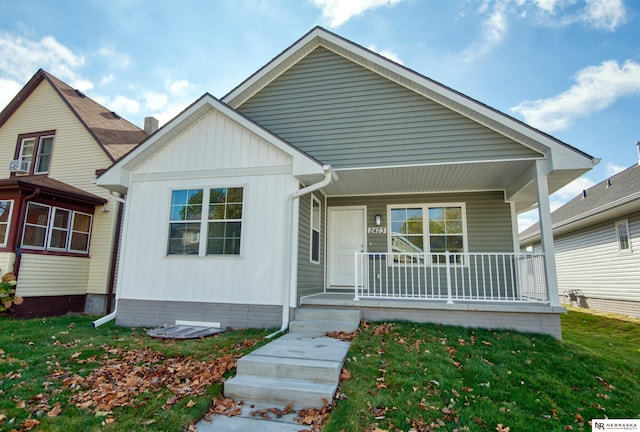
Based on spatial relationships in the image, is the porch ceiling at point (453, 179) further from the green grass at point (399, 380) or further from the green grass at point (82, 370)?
the green grass at point (82, 370)

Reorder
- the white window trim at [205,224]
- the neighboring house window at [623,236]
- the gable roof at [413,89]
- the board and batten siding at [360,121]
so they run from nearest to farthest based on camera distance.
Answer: the gable roof at [413,89]
the white window trim at [205,224]
the board and batten siding at [360,121]
the neighboring house window at [623,236]

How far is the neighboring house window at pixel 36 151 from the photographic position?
36.6ft

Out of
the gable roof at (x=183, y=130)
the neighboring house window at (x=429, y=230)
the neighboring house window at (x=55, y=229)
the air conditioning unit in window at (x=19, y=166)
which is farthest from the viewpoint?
the air conditioning unit in window at (x=19, y=166)

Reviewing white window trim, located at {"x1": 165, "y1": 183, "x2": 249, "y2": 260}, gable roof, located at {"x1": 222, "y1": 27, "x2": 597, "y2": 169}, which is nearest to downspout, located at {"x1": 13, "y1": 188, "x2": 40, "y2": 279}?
white window trim, located at {"x1": 165, "y1": 183, "x2": 249, "y2": 260}

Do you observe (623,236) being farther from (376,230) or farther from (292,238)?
(292,238)

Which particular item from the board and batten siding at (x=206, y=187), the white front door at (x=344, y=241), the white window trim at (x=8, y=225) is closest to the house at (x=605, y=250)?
the white front door at (x=344, y=241)

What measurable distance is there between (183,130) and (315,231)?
375 centimetres

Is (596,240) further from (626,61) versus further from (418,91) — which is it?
(418,91)

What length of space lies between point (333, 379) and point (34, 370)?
12.3ft

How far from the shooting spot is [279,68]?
7.85 metres

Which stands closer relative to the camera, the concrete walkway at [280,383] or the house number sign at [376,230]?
the concrete walkway at [280,383]

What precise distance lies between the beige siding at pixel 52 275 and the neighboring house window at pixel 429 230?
921cm

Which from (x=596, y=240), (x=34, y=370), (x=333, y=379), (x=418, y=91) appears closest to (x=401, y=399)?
(x=333, y=379)

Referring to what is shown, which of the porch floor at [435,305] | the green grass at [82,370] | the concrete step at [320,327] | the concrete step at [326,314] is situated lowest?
the green grass at [82,370]
